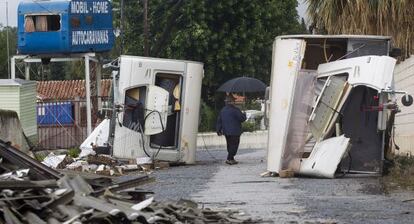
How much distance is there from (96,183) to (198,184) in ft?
16.8

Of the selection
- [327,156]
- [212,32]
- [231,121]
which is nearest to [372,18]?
[231,121]

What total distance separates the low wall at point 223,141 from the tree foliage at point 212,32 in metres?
4.56

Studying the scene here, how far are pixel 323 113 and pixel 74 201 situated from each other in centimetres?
785

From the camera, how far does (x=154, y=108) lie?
62.8 feet

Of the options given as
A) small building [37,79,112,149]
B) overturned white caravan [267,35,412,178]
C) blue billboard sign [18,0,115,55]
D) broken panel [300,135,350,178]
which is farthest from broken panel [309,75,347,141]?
small building [37,79,112,149]

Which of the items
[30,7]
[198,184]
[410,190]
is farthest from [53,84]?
[410,190]

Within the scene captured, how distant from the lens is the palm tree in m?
19.4

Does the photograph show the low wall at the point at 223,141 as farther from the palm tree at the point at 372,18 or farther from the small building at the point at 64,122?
the palm tree at the point at 372,18

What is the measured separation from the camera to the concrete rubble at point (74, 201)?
768 cm

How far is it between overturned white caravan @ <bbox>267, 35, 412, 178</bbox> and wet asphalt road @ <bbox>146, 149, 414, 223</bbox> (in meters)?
0.49

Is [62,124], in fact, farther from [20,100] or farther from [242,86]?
[242,86]

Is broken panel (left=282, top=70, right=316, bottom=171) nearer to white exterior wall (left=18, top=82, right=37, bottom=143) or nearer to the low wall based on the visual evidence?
white exterior wall (left=18, top=82, right=37, bottom=143)

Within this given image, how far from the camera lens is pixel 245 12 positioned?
40.2 metres

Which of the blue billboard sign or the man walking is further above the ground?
the blue billboard sign
